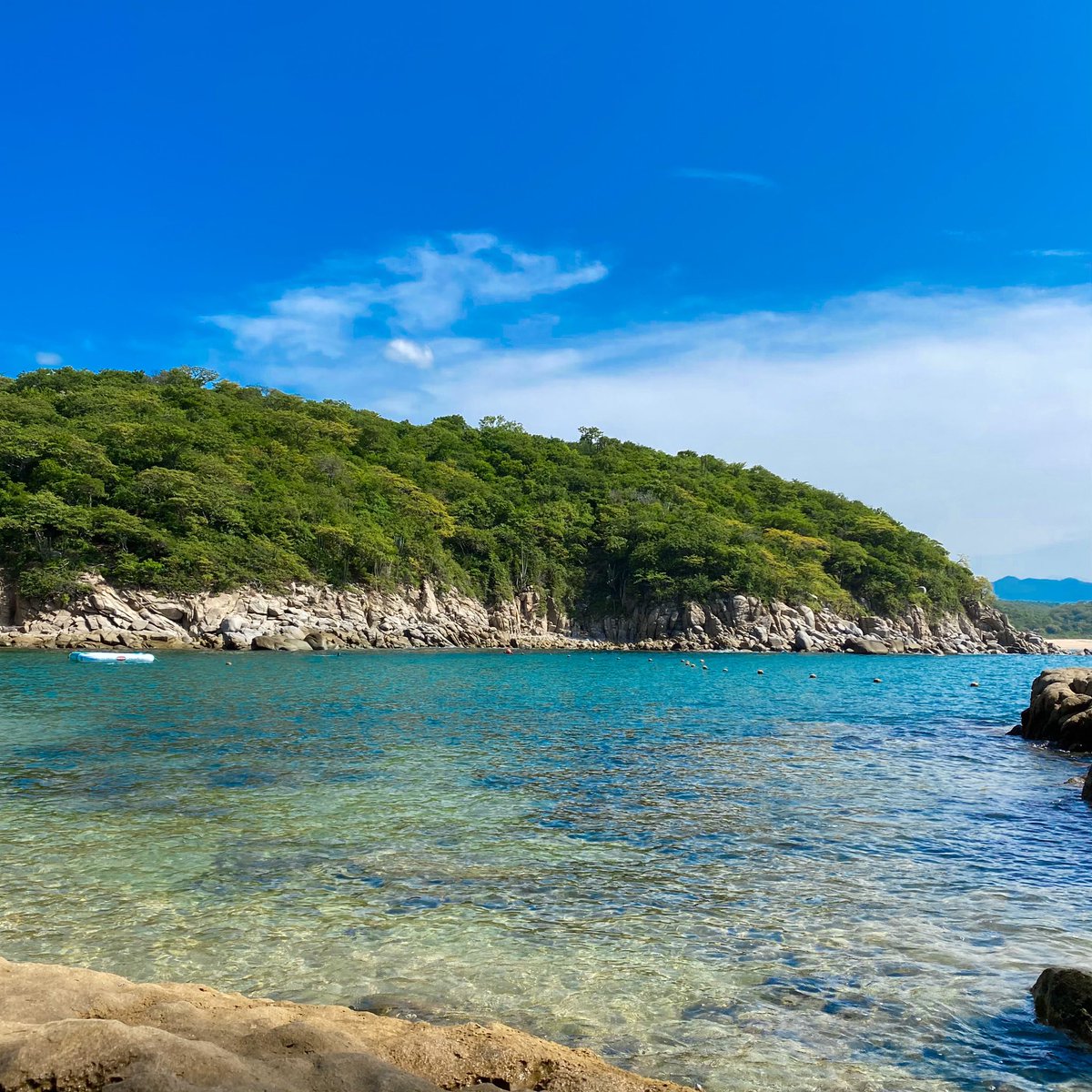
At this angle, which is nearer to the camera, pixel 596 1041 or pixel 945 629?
pixel 596 1041

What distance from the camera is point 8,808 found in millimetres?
11141

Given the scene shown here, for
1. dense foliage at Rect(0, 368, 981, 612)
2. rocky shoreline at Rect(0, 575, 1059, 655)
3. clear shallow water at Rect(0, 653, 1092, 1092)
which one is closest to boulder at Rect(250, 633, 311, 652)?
rocky shoreline at Rect(0, 575, 1059, 655)

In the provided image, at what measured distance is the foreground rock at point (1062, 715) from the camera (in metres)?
19.7

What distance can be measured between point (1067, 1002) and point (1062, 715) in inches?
757

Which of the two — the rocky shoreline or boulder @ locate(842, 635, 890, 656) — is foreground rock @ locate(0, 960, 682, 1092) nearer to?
the rocky shoreline

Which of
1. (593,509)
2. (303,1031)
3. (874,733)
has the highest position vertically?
(593,509)

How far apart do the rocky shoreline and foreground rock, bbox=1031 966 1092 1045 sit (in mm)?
Answer: 58543

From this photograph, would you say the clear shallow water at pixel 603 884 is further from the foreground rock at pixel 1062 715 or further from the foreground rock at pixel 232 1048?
the foreground rock at pixel 1062 715

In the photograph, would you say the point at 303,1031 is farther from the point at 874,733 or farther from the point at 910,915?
the point at 874,733

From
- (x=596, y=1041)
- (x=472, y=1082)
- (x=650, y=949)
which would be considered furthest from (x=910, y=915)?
(x=472, y=1082)

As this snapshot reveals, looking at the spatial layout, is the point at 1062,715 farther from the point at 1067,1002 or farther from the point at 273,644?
the point at 273,644

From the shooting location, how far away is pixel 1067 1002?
5.41 metres

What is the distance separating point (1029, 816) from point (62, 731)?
20349mm

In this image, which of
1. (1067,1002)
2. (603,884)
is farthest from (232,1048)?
(1067,1002)
